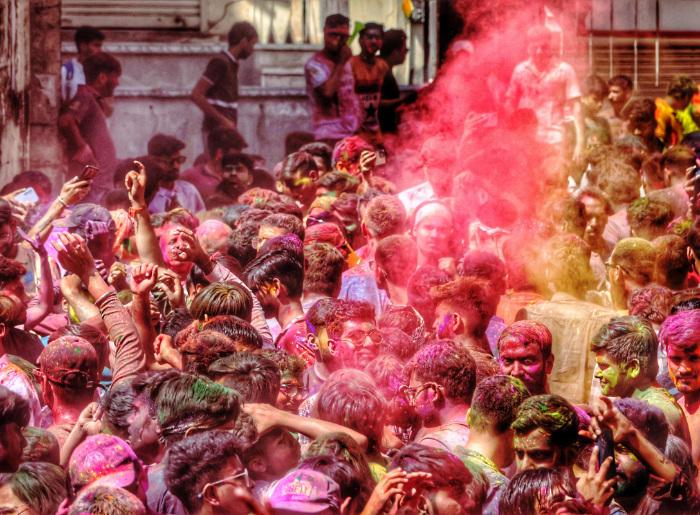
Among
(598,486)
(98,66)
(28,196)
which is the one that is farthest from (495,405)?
(98,66)

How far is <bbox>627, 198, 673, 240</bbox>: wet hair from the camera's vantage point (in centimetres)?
575

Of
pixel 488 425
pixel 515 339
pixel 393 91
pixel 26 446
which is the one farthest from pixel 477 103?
pixel 26 446

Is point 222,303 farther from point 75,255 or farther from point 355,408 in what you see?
point 355,408

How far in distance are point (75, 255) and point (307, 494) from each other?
7.10ft

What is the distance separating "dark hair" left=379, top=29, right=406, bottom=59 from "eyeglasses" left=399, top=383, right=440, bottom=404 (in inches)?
304

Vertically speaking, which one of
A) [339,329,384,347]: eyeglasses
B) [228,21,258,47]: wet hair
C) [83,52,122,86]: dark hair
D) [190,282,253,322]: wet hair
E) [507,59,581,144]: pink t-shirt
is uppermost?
[228,21,258,47]: wet hair

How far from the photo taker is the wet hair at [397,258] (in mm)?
4910

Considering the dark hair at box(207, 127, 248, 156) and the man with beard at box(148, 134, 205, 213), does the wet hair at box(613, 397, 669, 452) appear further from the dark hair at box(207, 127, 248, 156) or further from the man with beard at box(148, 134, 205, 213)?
the dark hair at box(207, 127, 248, 156)

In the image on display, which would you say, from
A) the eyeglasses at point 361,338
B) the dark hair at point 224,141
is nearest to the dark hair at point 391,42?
the dark hair at point 224,141

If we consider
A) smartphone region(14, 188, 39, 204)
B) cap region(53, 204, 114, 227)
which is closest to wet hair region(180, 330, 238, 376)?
cap region(53, 204, 114, 227)

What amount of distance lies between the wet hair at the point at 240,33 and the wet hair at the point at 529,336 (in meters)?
7.85

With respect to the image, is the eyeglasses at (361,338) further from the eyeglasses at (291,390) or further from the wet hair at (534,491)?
the wet hair at (534,491)

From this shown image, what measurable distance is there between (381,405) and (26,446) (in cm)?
128

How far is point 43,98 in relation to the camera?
33.4 feet
